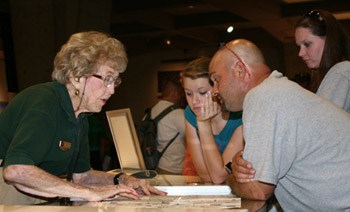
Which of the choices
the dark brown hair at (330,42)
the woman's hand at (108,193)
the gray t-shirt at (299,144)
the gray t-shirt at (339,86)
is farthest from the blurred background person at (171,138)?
the gray t-shirt at (299,144)

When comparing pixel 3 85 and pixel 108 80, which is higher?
pixel 108 80

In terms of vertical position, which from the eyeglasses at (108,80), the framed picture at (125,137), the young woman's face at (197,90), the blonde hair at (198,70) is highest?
the eyeglasses at (108,80)

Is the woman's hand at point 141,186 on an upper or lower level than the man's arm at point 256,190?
lower

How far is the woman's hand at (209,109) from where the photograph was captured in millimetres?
2806

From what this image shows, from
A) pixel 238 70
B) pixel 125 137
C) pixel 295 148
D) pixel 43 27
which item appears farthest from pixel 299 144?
pixel 43 27

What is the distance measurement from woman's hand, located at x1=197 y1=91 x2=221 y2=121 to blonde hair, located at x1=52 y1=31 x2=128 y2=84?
63 cm

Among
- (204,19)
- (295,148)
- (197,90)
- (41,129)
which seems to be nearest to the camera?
(295,148)

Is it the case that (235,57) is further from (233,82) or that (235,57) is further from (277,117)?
(277,117)

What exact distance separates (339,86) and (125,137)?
1.21m

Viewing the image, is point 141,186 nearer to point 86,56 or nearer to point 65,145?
point 65,145

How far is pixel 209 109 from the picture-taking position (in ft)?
9.28

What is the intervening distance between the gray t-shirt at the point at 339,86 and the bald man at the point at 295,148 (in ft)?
2.66

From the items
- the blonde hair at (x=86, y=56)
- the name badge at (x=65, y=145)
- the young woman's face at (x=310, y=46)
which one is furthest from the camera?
the young woman's face at (x=310, y=46)

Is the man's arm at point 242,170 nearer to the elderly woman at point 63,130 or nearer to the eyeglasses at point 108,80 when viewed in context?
the elderly woman at point 63,130
